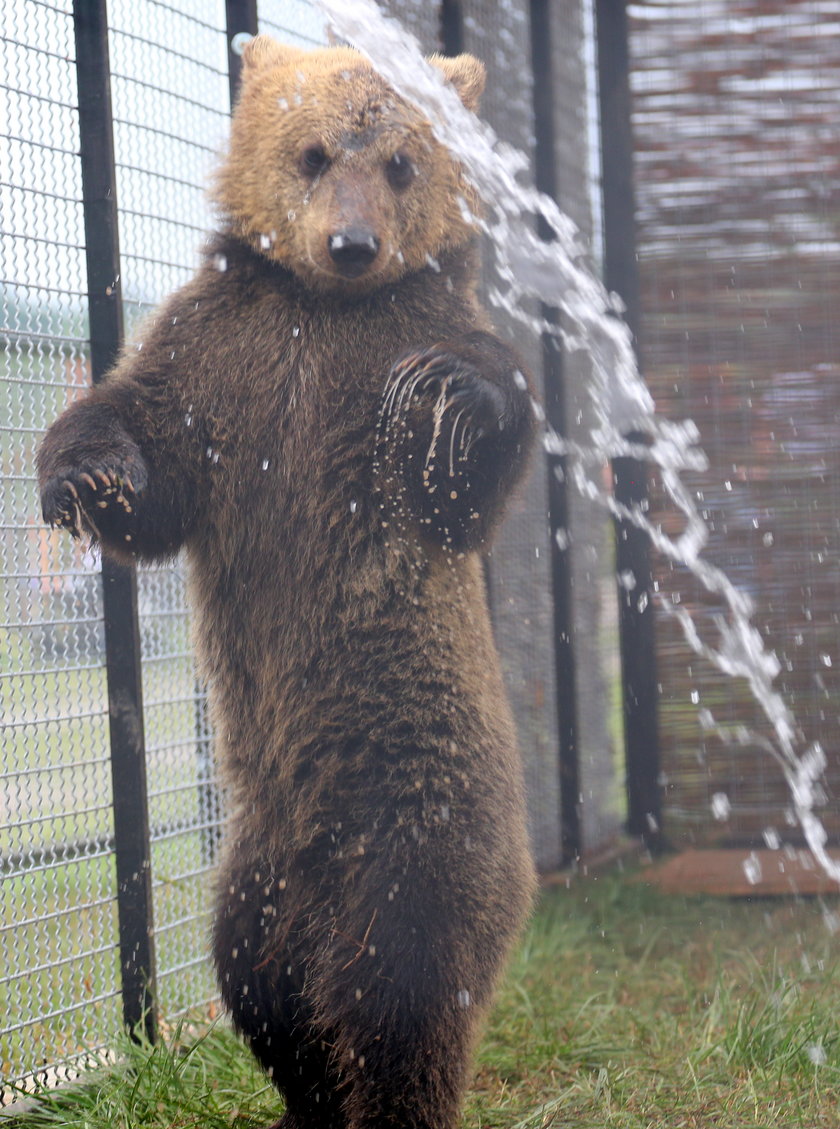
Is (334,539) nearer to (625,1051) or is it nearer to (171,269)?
(171,269)

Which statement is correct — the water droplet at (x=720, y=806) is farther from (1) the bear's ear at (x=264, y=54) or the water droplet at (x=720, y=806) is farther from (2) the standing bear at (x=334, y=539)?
(1) the bear's ear at (x=264, y=54)

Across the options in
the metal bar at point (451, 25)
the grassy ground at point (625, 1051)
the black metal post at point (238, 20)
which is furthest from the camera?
the metal bar at point (451, 25)

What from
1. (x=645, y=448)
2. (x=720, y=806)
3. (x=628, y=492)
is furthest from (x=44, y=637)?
(x=720, y=806)

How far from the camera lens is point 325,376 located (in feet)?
9.30

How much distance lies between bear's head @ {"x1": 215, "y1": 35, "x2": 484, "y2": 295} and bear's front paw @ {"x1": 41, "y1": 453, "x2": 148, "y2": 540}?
598 mm

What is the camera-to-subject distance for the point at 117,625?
10.8ft

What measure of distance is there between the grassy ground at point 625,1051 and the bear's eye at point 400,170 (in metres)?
2.10

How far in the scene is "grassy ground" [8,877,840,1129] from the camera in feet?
9.67

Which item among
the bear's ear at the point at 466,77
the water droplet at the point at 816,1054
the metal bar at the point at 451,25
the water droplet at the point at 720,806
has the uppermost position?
the metal bar at the point at 451,25

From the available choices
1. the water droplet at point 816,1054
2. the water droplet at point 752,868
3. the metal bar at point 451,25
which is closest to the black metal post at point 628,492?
the water droplet at point 752,868

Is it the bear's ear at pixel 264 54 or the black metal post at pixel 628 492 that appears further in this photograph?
the black metal post at pixel 628 492

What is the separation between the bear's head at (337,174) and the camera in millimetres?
2686

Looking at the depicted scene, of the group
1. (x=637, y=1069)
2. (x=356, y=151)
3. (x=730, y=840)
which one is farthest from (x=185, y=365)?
(x=730, y=840)

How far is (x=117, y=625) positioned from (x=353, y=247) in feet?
4.15
